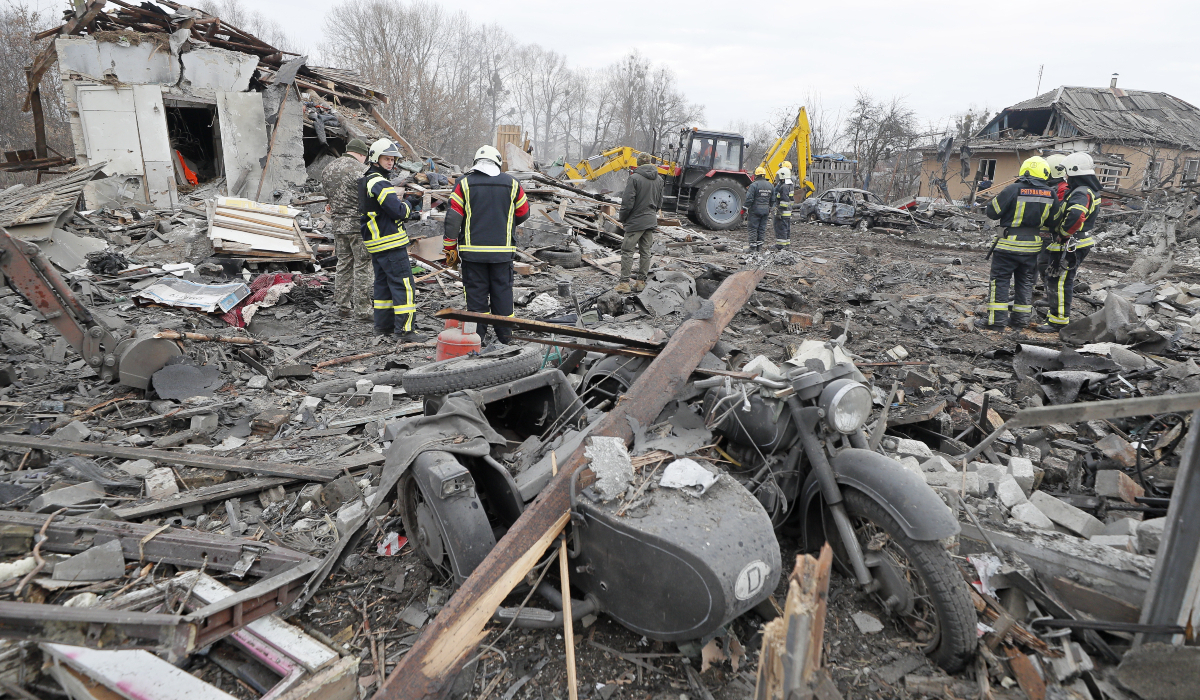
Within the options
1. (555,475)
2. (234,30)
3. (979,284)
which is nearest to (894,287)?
(979,284)

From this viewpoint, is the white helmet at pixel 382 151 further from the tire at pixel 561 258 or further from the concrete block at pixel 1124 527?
the concrete block at pixel 1124 527

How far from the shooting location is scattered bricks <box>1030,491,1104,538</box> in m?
2.64

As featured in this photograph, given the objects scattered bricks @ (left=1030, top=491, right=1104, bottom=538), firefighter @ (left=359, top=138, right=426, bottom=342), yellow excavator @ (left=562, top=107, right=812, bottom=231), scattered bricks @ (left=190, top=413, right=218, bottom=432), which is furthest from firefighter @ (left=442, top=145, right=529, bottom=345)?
yellow excavator @ (left=562, top=107, right=812, bottom=231)

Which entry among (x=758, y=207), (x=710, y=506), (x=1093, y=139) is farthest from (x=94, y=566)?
(x=1093, y=139)

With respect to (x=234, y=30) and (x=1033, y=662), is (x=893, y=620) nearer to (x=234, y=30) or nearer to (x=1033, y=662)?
(x=1033, y=662)

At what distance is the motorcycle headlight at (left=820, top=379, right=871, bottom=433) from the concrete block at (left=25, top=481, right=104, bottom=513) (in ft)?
12.0

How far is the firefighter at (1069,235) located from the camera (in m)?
6.22

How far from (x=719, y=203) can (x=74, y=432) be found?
13545 millimetres

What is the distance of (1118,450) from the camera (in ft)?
11.3

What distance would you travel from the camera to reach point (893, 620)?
2.33 metres

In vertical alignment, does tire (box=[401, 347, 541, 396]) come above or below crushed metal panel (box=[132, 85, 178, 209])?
below

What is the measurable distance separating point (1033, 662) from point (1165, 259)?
10.6m

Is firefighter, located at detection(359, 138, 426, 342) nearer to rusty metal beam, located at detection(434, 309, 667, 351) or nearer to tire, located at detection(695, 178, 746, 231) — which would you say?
rusty metal beam, located at detection(434, 309, 667, 351)

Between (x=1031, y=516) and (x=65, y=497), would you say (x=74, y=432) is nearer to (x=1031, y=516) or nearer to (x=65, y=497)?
(x=65, y=497)
